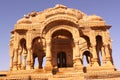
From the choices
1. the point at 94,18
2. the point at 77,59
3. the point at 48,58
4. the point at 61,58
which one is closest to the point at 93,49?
the point at 77,59

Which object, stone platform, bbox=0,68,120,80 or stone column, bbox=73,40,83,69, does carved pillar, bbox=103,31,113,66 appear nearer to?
stone column, bbox=73,40,83,69

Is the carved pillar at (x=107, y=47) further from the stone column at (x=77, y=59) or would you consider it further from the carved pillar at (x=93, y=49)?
the stone column at (x=77, y=59)

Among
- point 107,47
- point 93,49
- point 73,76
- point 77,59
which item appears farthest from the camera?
point 107,47

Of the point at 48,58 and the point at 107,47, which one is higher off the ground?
the point at 107,47

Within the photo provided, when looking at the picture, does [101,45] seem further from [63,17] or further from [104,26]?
[63,17]

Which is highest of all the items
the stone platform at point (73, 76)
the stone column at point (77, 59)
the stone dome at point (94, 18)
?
the stone dome at point (94, 18)

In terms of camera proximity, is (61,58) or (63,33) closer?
(63,33)

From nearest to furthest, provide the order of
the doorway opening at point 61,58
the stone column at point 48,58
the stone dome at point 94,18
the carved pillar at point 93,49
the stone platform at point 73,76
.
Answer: the stone platform at point 73,76
the stone column at point 48,58
the carved pillar at point 93,49
the stone dome at point 94,18
the doorway opening at point 61,58

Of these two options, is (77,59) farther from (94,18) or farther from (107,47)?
(94,18)

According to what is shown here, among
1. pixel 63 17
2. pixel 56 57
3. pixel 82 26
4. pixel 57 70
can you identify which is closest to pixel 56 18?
pixel 63 17

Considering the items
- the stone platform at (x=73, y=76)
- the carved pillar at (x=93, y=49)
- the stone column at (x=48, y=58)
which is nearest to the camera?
the stone platform at (x=73, y=76)

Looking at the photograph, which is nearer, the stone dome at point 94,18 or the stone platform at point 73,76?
the stone platform at point 73,76

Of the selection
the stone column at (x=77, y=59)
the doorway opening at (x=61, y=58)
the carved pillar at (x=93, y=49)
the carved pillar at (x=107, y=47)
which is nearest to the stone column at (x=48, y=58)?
the stone column at (x=77, y=59)

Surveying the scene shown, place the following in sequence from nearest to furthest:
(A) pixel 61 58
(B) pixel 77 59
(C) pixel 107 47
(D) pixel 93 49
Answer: (B) pixel 77 59 → (D) pixel 93 49 → (C) pixel 107 47 → (A) pixel 61 58
